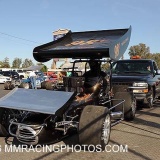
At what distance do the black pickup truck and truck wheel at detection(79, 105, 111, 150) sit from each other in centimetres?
329

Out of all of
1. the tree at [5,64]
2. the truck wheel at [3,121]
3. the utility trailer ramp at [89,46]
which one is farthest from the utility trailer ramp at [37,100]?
the tree at [5,64]

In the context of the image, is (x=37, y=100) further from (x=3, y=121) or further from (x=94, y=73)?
(x=94, y=73)

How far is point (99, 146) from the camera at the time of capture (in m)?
5.29

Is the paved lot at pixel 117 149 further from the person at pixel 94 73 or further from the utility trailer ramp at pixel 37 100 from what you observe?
the person at pixel 94 73

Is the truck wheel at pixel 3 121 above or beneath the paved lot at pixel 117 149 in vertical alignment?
above

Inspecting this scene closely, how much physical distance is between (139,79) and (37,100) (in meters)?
5.03

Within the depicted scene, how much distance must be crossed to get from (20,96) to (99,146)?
2049mm

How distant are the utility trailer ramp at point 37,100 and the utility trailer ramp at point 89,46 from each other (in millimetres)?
1127

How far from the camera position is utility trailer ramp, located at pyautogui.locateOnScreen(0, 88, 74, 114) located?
214 inches

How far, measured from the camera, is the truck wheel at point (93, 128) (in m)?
5.20

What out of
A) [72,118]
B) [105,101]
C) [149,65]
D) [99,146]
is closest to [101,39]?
[105,101]

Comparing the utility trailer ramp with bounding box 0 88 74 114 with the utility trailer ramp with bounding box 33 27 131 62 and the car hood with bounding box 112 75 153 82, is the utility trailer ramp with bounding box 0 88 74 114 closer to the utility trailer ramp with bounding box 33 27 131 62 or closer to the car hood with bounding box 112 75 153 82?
the utility trailer ramp with bounding box 33 27 131 62

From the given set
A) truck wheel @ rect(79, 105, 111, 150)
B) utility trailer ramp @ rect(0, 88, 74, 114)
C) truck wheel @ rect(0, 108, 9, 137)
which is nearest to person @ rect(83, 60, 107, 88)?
utility trailer ramp @ rect(0, 88, 74, 114)

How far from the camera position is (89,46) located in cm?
677
